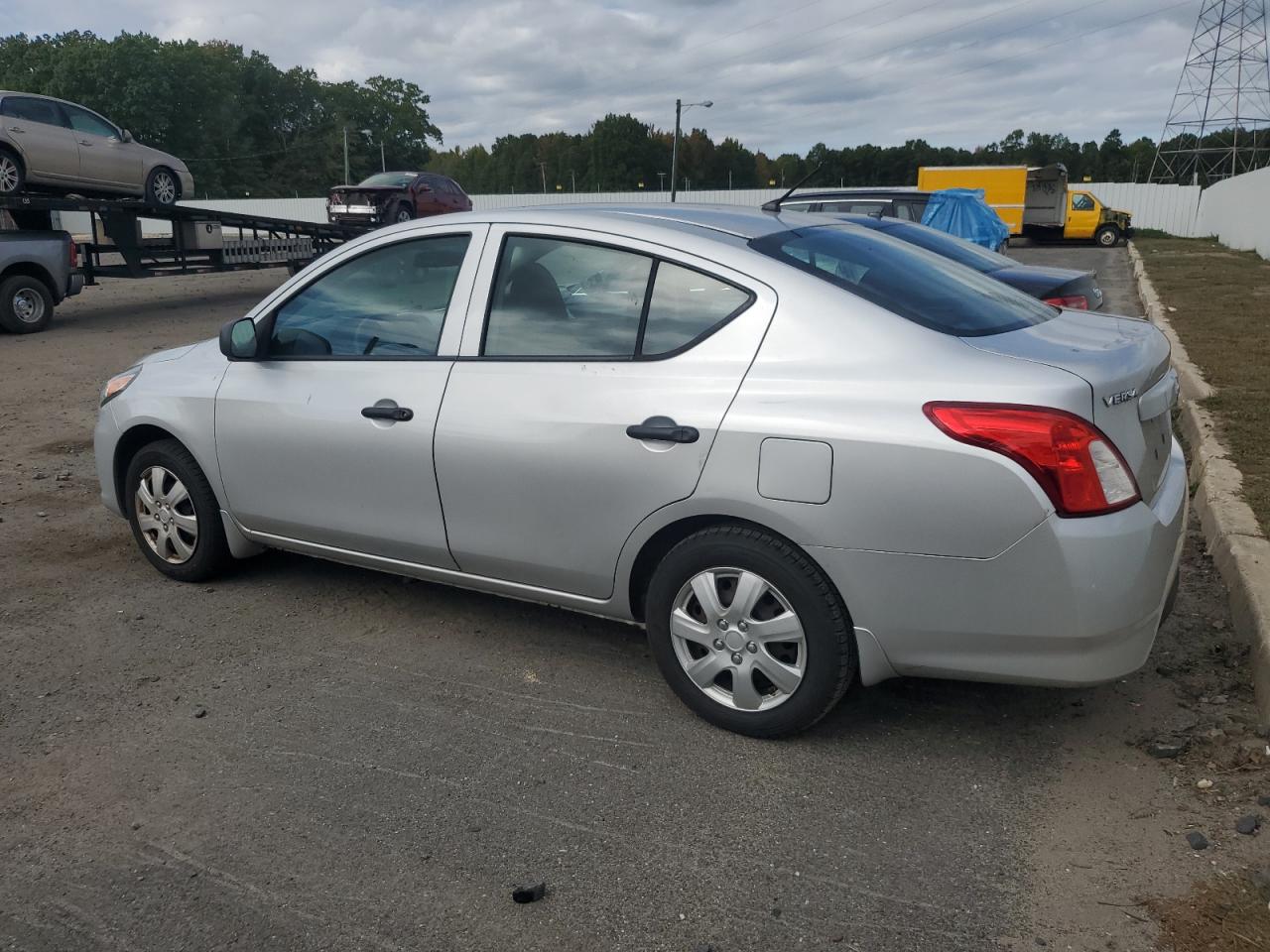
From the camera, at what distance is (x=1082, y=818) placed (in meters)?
3.05

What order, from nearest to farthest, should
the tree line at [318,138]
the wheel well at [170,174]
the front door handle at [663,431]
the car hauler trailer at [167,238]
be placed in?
1. the front door handle at [663,431]
2. the car hauler trailer at [167,238]
3. the wheel well at [170,174]
4. the tree line at [318,138]

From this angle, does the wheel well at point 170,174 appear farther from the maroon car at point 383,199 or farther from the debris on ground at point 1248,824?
the debris on ground at point 1248,824

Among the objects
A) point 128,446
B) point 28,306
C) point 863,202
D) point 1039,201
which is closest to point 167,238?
point 28,306

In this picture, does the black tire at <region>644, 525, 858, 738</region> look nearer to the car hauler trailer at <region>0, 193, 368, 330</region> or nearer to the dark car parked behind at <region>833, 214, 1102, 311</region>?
the dark car parked behind at <region>833, 214, 1102, 311</region>

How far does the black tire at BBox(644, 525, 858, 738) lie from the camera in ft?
10.7

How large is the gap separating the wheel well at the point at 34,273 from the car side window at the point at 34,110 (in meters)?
2.10

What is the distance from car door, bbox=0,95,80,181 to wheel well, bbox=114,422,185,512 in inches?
486

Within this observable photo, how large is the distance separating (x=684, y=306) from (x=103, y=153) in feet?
53.0

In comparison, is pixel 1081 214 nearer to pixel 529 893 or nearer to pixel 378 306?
pixel 378 306

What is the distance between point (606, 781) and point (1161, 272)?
21.6 metres

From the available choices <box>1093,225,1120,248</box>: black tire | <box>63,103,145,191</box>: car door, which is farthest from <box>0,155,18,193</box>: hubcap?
<box>1093,225,1120,248</box>: black tire

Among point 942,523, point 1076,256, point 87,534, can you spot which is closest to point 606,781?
point 942,523

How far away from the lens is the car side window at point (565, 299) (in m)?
3.69

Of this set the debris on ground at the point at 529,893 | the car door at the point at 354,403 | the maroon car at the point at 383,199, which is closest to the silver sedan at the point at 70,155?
the maroon car at the point at 383,199
